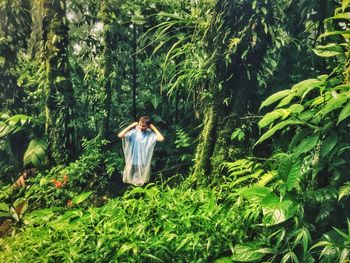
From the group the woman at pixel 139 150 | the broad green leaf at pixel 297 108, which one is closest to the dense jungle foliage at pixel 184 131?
the broad green leaf at pixel 297 108

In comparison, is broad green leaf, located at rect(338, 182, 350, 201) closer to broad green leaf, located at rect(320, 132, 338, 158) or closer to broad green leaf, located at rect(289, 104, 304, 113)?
broad green leaf, located at rect(320, 132, 338, 158)

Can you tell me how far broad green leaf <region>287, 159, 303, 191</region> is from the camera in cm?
311

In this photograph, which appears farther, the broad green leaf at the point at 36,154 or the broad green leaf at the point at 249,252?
the broad green leaf at the point at 36,154

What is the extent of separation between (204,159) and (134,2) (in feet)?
10.7

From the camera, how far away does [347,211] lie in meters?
3.27

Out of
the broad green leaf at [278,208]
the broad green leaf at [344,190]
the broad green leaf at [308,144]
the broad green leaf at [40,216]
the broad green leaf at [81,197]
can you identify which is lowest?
the broad green leaf at [40,216]

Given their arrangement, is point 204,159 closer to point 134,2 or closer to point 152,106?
point 152,106

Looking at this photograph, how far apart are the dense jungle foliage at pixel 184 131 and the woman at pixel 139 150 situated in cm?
29

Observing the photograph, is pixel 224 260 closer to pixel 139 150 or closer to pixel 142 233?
pixel 142 233

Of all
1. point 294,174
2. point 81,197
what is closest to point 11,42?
point 81,197

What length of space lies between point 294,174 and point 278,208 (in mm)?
310

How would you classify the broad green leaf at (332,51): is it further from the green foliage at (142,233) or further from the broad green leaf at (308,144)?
the green foliage at (142,233)

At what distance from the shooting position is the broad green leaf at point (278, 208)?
3127mm

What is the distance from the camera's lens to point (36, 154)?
22.1 ft
